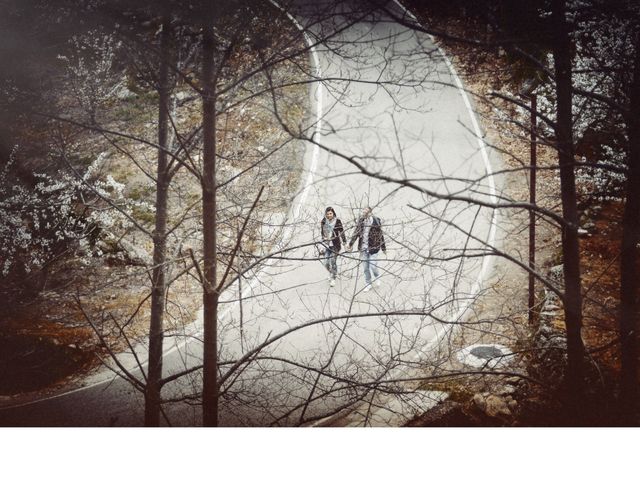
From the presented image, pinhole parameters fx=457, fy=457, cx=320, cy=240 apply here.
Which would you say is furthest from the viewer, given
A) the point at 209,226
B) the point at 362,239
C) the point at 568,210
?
the point at 362,239

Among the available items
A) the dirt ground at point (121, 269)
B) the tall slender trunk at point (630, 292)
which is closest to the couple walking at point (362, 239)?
the dirt ground at point (121, 269)

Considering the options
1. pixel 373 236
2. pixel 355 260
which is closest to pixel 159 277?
pixel 355 260

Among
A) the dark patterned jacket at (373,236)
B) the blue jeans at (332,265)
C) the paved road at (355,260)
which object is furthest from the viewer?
the blue jeans at (332,265)

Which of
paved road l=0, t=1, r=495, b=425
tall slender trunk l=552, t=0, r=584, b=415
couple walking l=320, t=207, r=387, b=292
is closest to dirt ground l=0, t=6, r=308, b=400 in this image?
paved road l=0, t=1, r=495, b=425

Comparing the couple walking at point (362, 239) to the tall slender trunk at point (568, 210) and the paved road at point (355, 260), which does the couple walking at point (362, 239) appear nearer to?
the paved road at point (355, 260)

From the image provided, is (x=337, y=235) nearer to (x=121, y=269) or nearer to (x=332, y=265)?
(x=332, y=265)
